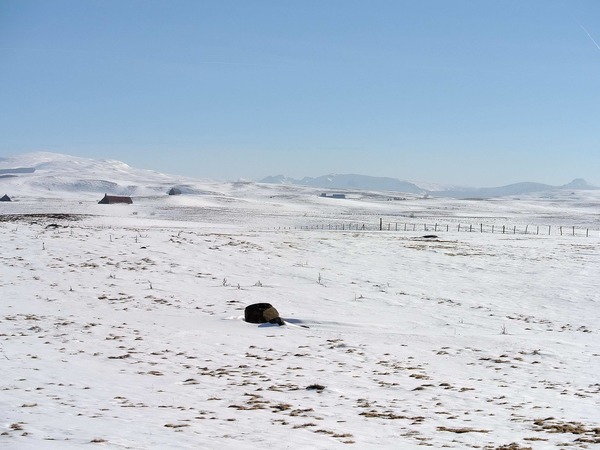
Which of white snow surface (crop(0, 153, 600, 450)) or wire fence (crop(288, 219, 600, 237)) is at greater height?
wire fence (crop(288, 219, 600, 237))

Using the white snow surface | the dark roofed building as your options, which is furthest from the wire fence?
the dark roofed building

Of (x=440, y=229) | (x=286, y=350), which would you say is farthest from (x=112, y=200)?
(x=286, y=350)

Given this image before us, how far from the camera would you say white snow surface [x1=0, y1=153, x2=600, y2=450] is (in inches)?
348

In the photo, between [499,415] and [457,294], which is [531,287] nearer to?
[457,294]

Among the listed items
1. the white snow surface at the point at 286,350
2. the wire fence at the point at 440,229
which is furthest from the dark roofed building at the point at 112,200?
the white snow surface at the point at 286,350

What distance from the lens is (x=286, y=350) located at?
14.8 meters

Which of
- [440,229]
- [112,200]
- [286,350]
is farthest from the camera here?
[112,200]

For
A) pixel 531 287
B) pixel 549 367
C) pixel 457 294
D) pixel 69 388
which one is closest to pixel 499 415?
pixel 549 367

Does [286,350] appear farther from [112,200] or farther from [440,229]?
[112,200]

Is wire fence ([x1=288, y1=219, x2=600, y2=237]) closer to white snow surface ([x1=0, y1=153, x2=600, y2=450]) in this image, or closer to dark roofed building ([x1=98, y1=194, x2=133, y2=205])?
white snow surface ([x1=0, y1=153, x2=600, y2=450])

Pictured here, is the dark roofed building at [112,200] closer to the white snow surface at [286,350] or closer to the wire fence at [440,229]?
the wire fence at [440,229]

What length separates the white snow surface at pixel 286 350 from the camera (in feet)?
29.0

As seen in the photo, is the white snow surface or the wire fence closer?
the white snow surface

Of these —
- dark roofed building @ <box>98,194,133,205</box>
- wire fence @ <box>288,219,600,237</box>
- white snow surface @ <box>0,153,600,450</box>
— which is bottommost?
white snow surface @ <box>0,153,600,450</box>
